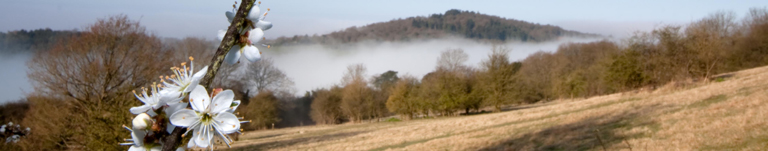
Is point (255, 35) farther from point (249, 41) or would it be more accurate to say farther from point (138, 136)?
point (138, 136)

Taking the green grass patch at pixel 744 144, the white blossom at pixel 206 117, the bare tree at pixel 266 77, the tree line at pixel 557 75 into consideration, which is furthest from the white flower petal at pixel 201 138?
the bare tree at pixel 266 77

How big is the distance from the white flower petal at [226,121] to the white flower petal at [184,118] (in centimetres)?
6

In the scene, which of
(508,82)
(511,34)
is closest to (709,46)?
(508,82)

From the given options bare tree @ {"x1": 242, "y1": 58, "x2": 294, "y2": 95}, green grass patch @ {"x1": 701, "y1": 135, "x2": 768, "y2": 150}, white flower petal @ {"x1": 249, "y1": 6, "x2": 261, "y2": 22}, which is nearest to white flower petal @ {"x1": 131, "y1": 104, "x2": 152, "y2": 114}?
white flower petal @ {"x1": 249, "y1": 6, "x2": 261, "y2": 22}

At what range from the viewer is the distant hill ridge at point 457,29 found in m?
94.9

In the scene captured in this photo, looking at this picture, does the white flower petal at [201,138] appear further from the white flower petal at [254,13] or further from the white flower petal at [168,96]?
the white flower petal at [254,13]

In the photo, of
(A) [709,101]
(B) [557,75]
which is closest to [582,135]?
(A) [709,101]

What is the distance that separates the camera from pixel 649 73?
75.4ft

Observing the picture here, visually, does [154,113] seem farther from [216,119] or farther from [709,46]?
[709,46]

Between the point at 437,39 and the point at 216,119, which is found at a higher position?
the point at 437,39

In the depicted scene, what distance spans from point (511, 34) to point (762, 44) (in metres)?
72.1

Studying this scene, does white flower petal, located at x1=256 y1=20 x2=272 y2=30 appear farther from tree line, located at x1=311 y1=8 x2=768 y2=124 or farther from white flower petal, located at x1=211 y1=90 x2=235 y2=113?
tree line, located at x1=311 y1=8 x2=768 y2=124

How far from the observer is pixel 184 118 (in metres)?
1.18

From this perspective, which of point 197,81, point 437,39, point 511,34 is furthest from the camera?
point 511,34
